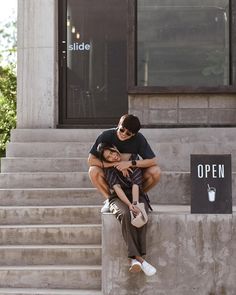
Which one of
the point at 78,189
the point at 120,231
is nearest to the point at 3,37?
the point at 78,189

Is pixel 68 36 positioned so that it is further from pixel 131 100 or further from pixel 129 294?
pixel 129 294

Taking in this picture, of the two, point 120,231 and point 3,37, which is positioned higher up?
point 3,37

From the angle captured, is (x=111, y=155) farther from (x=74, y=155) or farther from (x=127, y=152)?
(x=74, y=155)

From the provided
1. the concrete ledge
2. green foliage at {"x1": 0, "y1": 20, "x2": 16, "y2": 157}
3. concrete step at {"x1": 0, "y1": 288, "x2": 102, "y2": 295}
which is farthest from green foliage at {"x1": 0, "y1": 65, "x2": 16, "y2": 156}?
the concrete ledge

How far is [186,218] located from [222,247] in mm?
472

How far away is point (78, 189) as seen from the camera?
8.93 m

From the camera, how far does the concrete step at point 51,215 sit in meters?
8.45

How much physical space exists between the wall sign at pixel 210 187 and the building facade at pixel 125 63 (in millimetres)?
3484

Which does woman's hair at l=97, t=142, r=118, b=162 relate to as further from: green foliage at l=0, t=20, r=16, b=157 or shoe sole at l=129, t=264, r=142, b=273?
green foliage at l=0, t=20, r=16, b=157

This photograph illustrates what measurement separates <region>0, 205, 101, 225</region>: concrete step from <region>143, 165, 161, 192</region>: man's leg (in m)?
1.23

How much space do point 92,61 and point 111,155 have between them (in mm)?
4368

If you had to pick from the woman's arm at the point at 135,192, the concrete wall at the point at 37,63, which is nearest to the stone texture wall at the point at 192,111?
the concrete wall at the point at 37,63

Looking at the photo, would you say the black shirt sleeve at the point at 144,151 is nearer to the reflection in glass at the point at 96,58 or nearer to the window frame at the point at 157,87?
the window frame at the point at 157,87

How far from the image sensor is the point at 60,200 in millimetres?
8867
